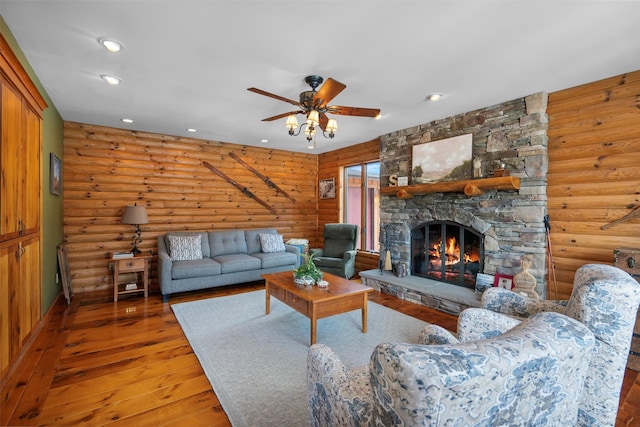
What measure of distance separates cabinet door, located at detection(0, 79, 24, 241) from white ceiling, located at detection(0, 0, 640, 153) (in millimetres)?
476

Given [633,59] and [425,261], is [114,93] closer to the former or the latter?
[425,261]

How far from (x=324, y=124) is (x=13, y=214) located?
9.00 ft

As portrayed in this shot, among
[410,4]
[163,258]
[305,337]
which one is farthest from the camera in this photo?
[163,258]

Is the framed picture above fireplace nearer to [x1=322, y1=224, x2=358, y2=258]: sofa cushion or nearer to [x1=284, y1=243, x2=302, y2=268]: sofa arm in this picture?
[x1=322, y1=224, x2=358, y2=258]: sofa cushion

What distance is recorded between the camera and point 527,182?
3.32 metres

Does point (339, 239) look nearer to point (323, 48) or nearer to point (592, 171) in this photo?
point (592, 171)

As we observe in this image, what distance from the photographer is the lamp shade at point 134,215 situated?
14.8 ft

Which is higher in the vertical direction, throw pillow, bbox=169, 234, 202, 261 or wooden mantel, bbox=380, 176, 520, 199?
wooden mantel, bbox=380, 176, 520, 199

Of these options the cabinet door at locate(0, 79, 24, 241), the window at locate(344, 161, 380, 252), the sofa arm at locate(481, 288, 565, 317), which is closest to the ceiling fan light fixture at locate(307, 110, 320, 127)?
the sofa arm at locate(481, 288, 565, 317)

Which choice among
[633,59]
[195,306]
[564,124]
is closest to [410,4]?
[633,59]

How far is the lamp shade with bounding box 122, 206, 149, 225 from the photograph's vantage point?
4.52 metres

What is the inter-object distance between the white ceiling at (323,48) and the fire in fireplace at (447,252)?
64.0 inches

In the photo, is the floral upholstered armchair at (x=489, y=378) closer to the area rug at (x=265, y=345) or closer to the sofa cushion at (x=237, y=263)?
the area rug at (x=265, y=345)

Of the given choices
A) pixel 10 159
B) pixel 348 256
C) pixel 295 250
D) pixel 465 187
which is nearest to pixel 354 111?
pixel 465 187
